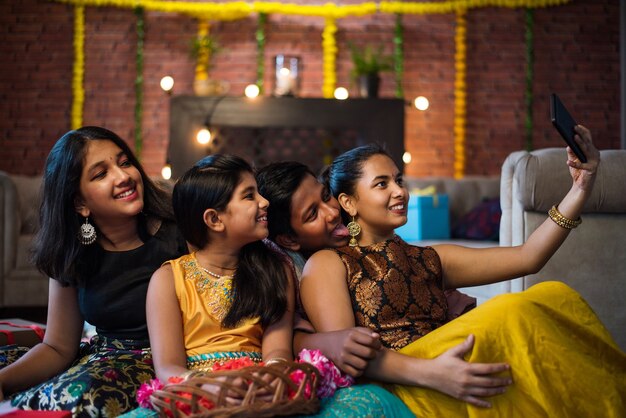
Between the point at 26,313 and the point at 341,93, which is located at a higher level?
the point at 341,93

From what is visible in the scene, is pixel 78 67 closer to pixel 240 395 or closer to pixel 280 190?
pixel 280 190

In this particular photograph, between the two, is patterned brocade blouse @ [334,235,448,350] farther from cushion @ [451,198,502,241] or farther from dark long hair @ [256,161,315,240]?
cushion @ [451,198,502,241]

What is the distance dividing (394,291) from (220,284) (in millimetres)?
439

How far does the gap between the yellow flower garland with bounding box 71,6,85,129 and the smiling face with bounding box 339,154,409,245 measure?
4923 mm

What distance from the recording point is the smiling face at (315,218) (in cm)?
208

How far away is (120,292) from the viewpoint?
2039mm

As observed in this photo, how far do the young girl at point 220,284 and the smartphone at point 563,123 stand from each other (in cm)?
71

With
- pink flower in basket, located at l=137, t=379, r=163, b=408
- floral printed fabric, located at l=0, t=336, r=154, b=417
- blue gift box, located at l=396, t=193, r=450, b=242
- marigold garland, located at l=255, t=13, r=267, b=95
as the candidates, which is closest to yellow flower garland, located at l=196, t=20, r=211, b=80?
marigold garland, located at l=255, t=13, r=267, b=95

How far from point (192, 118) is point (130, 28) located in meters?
1.24

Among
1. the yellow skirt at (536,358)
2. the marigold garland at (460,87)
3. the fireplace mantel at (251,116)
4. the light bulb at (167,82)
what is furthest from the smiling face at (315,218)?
the marigold garland at (460,87)

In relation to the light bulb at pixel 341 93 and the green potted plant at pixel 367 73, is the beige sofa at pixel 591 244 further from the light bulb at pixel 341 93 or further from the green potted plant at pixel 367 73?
the light bulb at pixel 341 93

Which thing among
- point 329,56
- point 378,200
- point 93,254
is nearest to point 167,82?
point 329,56

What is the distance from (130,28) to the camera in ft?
21.6

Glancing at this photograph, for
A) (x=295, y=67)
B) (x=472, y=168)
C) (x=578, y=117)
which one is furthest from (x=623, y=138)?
(x=295, y=67)
